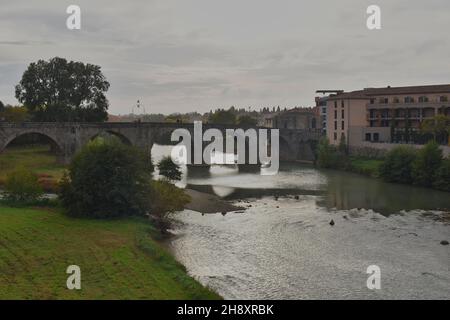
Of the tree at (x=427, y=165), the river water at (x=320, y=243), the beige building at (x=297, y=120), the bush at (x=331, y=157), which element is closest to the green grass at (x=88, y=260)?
the river water at (x=320, y=243)

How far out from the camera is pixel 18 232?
4394cm

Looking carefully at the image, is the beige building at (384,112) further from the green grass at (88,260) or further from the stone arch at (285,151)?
the green grass at (88,260)

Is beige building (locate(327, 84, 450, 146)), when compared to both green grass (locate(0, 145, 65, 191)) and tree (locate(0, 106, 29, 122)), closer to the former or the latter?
green grass (locate(0, 145, 65, 191))

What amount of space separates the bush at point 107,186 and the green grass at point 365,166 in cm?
5076

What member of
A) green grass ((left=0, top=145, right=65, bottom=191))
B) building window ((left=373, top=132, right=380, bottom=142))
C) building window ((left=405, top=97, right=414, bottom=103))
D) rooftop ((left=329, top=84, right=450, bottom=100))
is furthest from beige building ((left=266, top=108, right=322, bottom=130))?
green grass ((left=0, top=145, right=65, bottom=191))

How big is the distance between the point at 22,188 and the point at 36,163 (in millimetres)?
33262

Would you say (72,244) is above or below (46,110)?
below

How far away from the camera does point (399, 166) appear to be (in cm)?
8444

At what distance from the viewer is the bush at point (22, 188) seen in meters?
56.8

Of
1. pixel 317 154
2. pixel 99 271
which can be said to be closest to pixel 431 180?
pixel 317 154

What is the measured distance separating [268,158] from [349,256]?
8699 cm

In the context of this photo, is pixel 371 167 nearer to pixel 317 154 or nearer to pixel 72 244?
pixel 317 154

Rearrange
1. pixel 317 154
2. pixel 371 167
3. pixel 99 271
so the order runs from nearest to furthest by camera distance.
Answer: pixel 99 271 → pixel 371 167 → pixel 317 154

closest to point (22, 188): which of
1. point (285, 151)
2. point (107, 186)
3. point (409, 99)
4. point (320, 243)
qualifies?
point (107, 186)
